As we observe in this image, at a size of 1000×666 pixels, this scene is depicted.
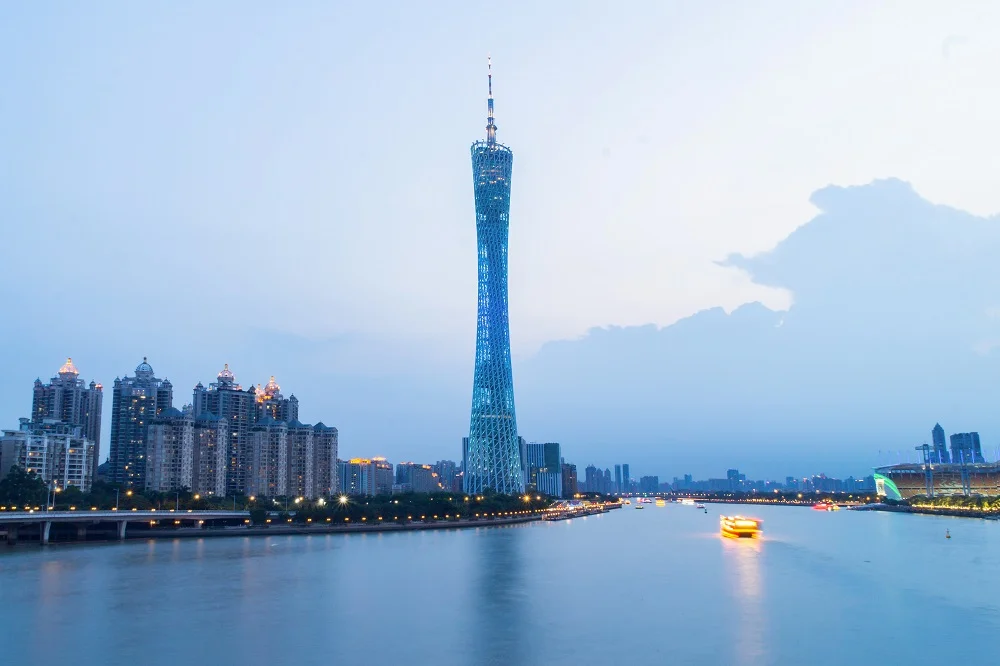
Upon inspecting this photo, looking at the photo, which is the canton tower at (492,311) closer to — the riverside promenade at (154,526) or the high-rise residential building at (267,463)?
the riverside promenade at (154,526)

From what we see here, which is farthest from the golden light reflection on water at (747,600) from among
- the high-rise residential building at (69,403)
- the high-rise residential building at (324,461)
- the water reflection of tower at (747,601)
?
the high-rise residential building at (69,403)

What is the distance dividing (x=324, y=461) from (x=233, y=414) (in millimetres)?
14892

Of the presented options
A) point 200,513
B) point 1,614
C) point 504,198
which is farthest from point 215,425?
point 1,614

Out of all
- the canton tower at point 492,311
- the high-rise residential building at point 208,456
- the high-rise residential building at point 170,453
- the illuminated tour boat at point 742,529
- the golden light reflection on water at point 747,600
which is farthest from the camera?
the high-rise residential building at point 208,456

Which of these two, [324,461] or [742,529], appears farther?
[324,461]

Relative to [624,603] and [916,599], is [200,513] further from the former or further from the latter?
[916,599]

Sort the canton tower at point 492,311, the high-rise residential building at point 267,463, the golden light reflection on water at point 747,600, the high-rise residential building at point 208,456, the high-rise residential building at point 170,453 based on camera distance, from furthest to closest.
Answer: the high-rise residential building at point 267,463 < the high-rise residential building at point 208,456 < the high-rise residential building at point 170,453 < the canton tower at point 492,311 < the golden light reflection on water at point 747,600

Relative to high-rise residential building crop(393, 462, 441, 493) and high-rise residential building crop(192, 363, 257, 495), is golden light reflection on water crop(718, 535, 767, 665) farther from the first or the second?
high-rise residential building crop(393, 462, 441, 493)

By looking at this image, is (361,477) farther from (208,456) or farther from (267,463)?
(208,456)

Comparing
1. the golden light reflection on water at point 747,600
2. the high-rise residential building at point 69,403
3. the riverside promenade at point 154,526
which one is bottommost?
the golden light reflection on water at point 747,600

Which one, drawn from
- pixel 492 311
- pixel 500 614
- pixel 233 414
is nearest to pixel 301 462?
pixel 233 414

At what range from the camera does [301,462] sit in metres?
100

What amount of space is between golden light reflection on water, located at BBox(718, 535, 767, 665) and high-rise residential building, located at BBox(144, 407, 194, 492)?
59.2 metres

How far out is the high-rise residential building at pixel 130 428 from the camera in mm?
99812
